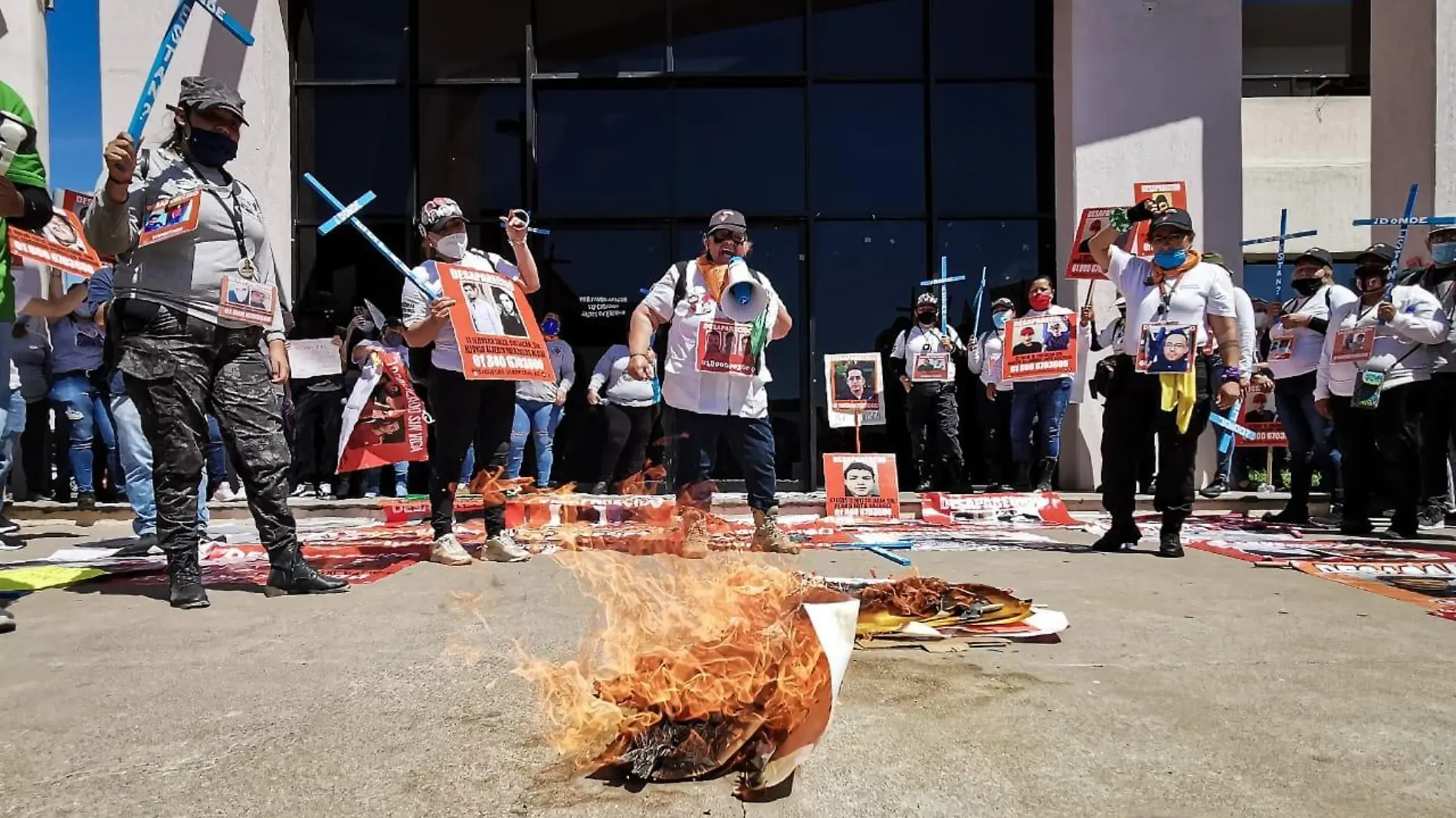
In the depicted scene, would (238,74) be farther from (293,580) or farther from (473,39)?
(293,580)

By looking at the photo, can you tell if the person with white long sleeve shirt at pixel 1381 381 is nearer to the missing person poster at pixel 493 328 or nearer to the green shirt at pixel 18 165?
the missing person poster at pixel 493 328

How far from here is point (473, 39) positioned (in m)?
11.2

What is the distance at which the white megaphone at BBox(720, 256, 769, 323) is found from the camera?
18.9ft

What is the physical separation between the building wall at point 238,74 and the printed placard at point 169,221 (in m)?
5.37

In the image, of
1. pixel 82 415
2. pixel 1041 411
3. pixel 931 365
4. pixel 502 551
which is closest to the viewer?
pixel 502 551

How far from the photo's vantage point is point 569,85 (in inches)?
441

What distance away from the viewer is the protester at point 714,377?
5934 mm

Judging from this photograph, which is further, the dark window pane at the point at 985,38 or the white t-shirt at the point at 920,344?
the dark window pane at the point at 985,38

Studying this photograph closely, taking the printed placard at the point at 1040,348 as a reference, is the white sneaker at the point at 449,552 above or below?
below

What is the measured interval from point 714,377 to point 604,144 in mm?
6061

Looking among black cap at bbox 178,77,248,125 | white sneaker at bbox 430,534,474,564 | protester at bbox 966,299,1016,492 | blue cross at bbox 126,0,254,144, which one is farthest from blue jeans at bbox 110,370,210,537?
protester at bbox 966,299,1016,492

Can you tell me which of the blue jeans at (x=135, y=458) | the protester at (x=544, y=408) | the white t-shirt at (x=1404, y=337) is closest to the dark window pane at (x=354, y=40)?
the protester at (x=544, y=408)

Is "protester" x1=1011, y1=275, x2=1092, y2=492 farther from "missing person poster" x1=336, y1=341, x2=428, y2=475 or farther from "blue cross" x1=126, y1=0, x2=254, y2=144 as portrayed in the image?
"blue cross" x1=126, y1=0, x2=254, y2=144

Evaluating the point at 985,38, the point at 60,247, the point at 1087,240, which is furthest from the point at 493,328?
the point at 985,38
